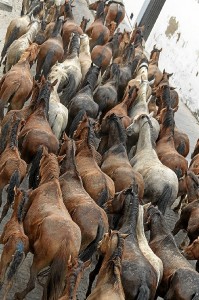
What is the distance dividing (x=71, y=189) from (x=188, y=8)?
1200cm

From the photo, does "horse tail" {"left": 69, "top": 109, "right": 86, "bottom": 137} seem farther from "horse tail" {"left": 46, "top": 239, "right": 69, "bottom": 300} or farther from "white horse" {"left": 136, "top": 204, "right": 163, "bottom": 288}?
"horse tail" {"left": 46, "top": 239, "right": 69, "bottom": 300}

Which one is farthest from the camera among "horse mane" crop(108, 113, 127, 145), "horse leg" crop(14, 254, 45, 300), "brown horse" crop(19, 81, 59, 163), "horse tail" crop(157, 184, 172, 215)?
"horse mane" crop(108, 113, 127, 145)

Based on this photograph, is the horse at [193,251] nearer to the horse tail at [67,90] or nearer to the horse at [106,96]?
the horse at [106,96]

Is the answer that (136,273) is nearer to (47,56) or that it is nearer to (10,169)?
(10,169)

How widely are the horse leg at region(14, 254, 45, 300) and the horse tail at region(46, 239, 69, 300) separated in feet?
0.47

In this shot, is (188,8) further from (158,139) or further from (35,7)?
(158,139)

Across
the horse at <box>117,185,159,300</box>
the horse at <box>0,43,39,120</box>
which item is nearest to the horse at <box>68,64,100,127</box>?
the horse at <box>0,43,39,120</box>

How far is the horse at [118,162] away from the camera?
22.6 feet

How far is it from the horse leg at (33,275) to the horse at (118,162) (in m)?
2.03

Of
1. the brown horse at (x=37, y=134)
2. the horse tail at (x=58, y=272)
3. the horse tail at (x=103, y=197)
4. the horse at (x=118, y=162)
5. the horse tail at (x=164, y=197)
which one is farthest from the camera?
the horse tail at (x=164, y=197)

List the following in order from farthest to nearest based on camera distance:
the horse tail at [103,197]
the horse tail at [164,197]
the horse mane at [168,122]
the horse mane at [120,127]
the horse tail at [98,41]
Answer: the horse tail at [98,41] → the horse mane at [168,122] → the horse mane at [120,127] → the horse tail at [164,197] → the horse tail at [103,197]

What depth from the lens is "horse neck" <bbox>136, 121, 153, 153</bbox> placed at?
7982 mm

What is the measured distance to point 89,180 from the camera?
21.0 ft

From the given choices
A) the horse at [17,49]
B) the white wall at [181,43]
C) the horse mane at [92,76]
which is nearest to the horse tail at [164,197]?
the horse mane at [92,76]
